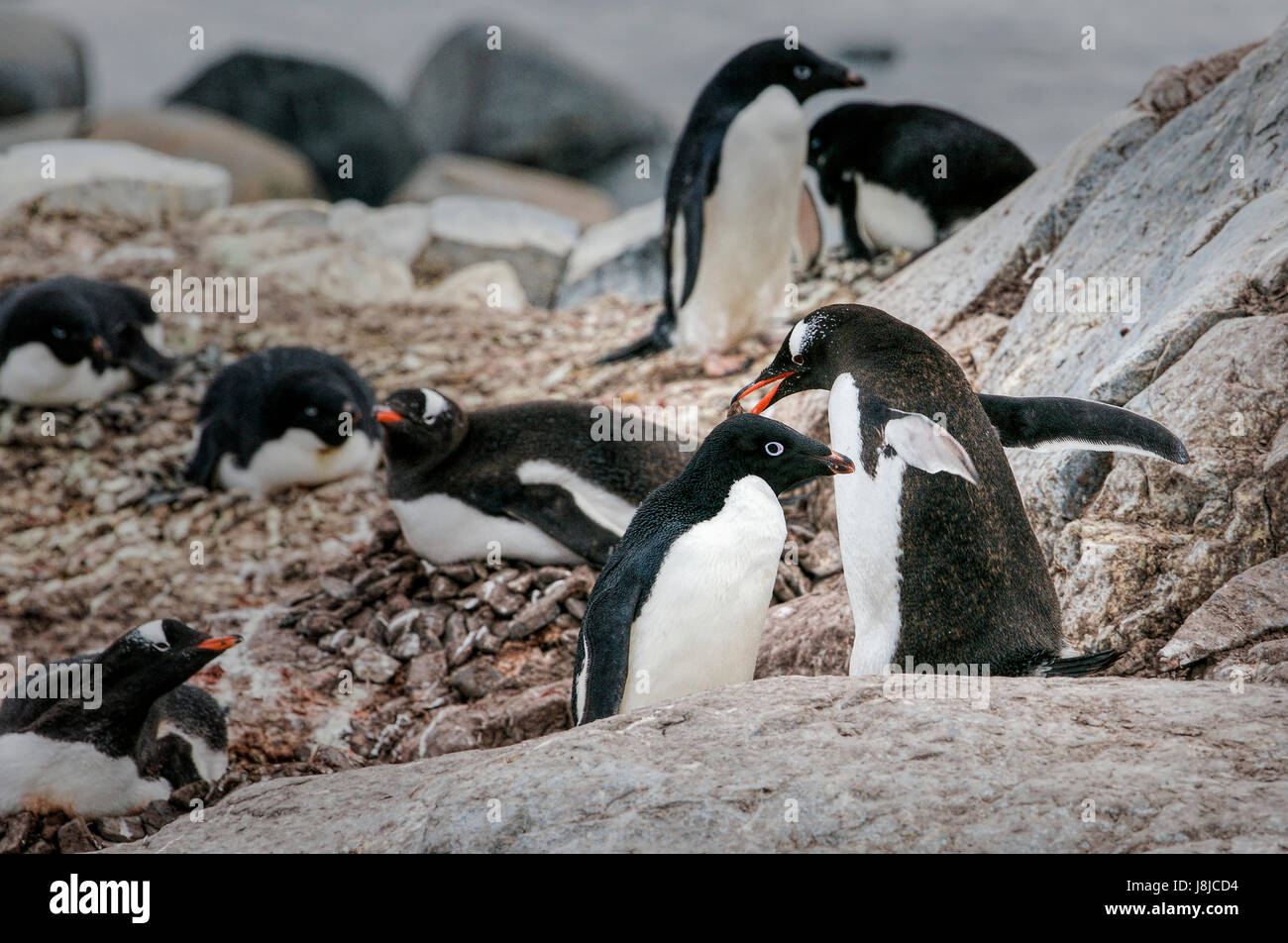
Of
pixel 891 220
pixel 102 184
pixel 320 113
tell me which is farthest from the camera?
pixel 320 113

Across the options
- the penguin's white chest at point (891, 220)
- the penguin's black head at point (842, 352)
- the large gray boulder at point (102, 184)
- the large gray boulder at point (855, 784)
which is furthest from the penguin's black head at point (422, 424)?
the large gray boulder at point (102, 184)

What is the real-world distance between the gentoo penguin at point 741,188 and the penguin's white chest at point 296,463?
1.39m

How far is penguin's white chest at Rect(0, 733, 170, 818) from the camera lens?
2.83m

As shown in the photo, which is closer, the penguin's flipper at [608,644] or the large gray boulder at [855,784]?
the large gray boulder at [855,784]

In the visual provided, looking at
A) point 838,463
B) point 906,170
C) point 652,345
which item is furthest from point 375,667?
point 906,170

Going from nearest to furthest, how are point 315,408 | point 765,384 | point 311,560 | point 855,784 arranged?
point 855,784 < point 765,384 < point 311,560 < point 315,408

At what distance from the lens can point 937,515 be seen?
2.33m

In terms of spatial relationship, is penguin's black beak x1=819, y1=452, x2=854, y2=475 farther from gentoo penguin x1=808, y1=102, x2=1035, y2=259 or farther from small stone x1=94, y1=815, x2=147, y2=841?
gentoo penguin x1=808, y1=102, x2=1035, y2=259

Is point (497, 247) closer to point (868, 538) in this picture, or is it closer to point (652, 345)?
point (652, 345)

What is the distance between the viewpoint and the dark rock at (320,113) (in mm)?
11688

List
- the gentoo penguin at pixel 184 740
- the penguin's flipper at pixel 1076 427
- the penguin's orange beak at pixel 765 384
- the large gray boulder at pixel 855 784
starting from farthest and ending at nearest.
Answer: the gentoo penguin at pixel 184 740, the penguin's orange beak at pixel 765 384, the penguin's flipper at pixel 1076 427, the large gray boulder at pixel 855 784

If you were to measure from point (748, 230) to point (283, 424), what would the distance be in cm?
193

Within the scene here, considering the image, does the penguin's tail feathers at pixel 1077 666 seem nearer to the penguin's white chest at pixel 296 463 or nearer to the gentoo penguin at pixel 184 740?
the gentoo penguin at pixel 184 740
